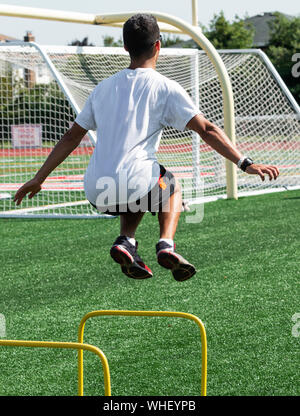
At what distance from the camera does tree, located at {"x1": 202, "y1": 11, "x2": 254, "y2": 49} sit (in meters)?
Result: 49.0

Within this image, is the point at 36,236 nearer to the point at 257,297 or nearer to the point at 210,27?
the point at 257,297

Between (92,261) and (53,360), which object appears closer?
(53,360)

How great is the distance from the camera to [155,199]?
4082 millimetres

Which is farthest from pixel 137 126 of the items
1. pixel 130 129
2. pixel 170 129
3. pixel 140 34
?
pixel 170 129

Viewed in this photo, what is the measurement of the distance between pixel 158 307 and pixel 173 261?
364 cm

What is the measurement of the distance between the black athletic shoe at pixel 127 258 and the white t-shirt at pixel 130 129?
0.30 meters

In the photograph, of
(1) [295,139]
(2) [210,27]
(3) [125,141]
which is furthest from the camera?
(2) [210,27]

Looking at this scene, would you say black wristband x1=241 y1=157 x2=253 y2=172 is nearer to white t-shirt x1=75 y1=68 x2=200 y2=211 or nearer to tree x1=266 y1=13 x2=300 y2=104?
white t-shirt x1=75 y1=68 x2=200 y2=211

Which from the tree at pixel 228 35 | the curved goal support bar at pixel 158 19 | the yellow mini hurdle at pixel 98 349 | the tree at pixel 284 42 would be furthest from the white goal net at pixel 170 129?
the tree at pixel 228 35

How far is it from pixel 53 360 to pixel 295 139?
41.4 feet

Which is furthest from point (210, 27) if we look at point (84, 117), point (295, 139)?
point (84, 117)

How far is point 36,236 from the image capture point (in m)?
12.0

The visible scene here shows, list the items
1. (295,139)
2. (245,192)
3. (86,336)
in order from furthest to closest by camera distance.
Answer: (295,139), (245,192), (86,336)

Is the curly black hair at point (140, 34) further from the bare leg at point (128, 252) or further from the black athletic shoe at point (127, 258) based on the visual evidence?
the black athletic shoe at point (127, 258)
